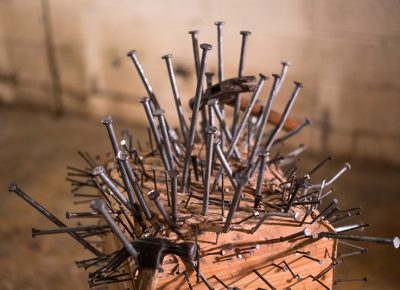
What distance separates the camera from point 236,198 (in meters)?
0.94

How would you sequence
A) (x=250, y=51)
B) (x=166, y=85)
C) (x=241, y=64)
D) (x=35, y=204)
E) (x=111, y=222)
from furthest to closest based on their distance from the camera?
1. (x=166, y=85)
2. (x=250, y=51)
3. (x=241, y=64)
4. (x=35, y=204)
5. (x=111, y=222)

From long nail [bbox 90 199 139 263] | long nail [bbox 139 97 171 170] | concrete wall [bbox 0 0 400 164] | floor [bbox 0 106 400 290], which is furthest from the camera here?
concrete wall [bbox 0 0 400 164]

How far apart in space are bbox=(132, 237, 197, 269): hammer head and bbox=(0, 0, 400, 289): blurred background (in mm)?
1691

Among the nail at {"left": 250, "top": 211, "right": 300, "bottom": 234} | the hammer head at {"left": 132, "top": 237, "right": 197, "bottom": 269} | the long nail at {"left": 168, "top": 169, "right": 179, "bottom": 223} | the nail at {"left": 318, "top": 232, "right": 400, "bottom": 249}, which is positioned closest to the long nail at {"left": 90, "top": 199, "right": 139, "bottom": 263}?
the hammer head at {"left": 132, "top": 237, "right": 197, "bottom": 269}

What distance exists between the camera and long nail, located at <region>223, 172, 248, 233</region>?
0.89m

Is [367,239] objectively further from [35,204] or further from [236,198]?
[35,204]

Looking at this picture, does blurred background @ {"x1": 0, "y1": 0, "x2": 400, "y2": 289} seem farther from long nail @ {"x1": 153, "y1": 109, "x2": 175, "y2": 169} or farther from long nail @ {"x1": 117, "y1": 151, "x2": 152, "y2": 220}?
long nail @ {"x1": 117, "y1": 151, "x2": 152, "y2": 220}

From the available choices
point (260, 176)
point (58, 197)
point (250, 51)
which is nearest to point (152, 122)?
point (260, 176)

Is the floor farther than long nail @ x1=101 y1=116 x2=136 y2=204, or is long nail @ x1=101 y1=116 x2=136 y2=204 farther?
the floor

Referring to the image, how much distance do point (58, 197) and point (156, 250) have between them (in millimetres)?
2441

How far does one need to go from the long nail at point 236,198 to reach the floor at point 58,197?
157 centimetres

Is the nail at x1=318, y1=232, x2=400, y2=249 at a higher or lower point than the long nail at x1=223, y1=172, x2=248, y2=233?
lower

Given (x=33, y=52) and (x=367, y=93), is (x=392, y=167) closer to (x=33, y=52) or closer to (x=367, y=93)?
(x=367, y=93)

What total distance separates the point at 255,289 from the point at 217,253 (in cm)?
14
